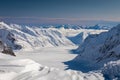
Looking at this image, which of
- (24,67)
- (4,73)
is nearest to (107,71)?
(24,67)

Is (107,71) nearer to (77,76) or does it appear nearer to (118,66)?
(118,66)

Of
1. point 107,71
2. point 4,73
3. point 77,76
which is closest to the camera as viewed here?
point 4,73

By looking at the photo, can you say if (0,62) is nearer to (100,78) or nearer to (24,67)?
(24,67)

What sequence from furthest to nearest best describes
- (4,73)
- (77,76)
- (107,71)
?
(107,71) → (77,76) → (4,73)

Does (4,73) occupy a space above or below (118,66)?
above

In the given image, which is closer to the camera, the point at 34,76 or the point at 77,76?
the point at 34,76

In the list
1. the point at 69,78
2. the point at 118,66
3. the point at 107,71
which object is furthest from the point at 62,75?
the point at 118,66
